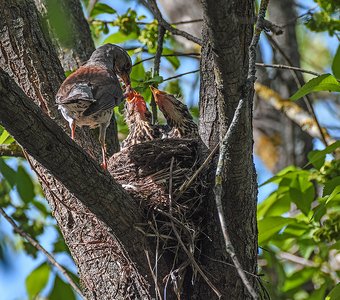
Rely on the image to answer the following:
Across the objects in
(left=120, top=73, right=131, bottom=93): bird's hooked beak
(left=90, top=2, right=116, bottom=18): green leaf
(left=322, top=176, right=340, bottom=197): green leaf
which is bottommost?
(left=322, top=176, right=340, bottom=197): green leaf

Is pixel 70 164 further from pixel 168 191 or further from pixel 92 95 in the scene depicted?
pixel 92 95

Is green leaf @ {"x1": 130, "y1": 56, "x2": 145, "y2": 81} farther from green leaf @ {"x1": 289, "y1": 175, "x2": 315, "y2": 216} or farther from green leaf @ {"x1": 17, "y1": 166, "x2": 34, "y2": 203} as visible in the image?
green leaf @ {"x1": 289, "y1": 175, "x2": 315, "y2": 216}

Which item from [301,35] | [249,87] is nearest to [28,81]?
[249,87]

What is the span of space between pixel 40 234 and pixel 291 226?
2374 mm

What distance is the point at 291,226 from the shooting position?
504 centimetres

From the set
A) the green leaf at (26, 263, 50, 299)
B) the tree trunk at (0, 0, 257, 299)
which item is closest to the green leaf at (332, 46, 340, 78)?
the tree trunk at (0, 0, 257, 299)

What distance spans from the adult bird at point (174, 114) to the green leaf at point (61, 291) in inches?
57.3

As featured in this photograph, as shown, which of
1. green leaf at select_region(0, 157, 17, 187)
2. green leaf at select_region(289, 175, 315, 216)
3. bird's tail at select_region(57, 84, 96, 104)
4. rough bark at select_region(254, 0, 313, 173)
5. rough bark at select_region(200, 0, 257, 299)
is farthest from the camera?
rough bark at select_region(254, 0, 313, 173)

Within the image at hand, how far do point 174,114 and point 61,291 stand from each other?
1691 mm

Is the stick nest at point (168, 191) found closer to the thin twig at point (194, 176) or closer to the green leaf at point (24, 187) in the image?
the thin twig at point (194, 176)

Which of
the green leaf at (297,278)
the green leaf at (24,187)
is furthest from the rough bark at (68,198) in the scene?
the green leaf at (297,278)

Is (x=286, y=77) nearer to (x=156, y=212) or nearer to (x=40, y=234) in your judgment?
(x=40, y=234)

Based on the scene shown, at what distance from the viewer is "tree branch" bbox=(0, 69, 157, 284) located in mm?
3021

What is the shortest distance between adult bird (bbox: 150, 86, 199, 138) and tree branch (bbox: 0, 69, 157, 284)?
1840 millimetres
